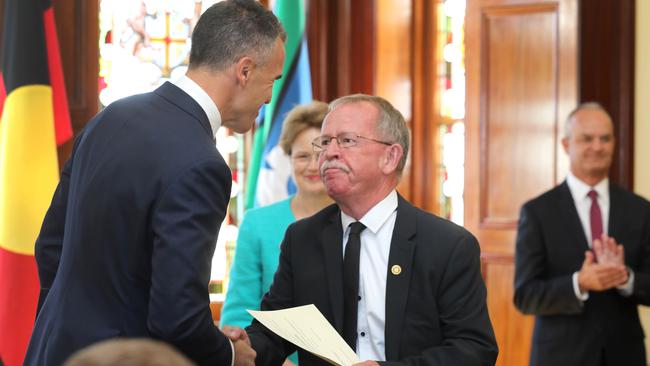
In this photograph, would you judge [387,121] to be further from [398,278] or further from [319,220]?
[398,278]

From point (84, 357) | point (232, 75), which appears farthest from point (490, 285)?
point (84, 357)

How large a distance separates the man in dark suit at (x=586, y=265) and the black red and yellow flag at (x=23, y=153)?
7.54 feet

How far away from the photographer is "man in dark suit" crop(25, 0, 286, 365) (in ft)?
7.02

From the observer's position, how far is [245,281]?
3561 millimetres

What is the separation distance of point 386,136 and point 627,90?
3.52 meters

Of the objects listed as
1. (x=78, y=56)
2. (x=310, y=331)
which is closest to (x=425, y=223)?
(x=310, y=331)

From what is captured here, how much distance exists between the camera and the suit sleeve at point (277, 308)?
8.77ft

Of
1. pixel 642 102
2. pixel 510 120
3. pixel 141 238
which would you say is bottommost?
pixel 141 238

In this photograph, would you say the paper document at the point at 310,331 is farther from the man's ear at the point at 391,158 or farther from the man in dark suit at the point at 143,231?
the man's ear at the point at 391,158

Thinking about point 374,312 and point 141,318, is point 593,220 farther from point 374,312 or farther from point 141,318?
point 141,318

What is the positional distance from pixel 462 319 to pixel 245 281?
4.03 ft

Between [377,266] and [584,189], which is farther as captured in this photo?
[584,189]

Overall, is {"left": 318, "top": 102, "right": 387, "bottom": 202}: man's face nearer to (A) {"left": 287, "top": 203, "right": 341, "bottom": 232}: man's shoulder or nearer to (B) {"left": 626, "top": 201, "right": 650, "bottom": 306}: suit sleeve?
(A) {"left": 287, "top": 203, "right": 341, "bottom": 232}: man's shoulder

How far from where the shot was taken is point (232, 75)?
7.98 ft
